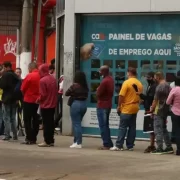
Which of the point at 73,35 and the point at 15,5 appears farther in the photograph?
the point at 15,5

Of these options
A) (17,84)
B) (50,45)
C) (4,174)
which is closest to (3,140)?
(17,84)

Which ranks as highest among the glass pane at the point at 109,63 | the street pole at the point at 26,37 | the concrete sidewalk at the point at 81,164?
the street pole at the point at 26,37

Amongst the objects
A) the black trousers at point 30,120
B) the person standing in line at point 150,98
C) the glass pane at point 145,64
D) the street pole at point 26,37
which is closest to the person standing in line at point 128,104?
the person standing in line at point 150,98

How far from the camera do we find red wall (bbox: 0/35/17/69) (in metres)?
27.4

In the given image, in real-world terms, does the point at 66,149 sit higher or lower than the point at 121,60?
lower

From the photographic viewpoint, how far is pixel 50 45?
91.1 ft

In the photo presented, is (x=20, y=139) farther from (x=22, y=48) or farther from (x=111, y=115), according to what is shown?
(x=22, y=48)

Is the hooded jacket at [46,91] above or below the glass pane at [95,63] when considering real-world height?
below

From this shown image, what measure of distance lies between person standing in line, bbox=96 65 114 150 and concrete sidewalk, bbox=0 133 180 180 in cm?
40

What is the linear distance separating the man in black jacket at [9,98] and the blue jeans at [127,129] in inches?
115

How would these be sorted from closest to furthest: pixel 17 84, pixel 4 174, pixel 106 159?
pixel 4 174 < pixel 106 159 < pixel 17 84

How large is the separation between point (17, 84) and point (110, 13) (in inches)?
114

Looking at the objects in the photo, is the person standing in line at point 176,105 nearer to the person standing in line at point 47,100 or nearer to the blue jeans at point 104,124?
the blue jeans at point 104,124

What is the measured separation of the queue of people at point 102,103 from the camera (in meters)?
12.2
